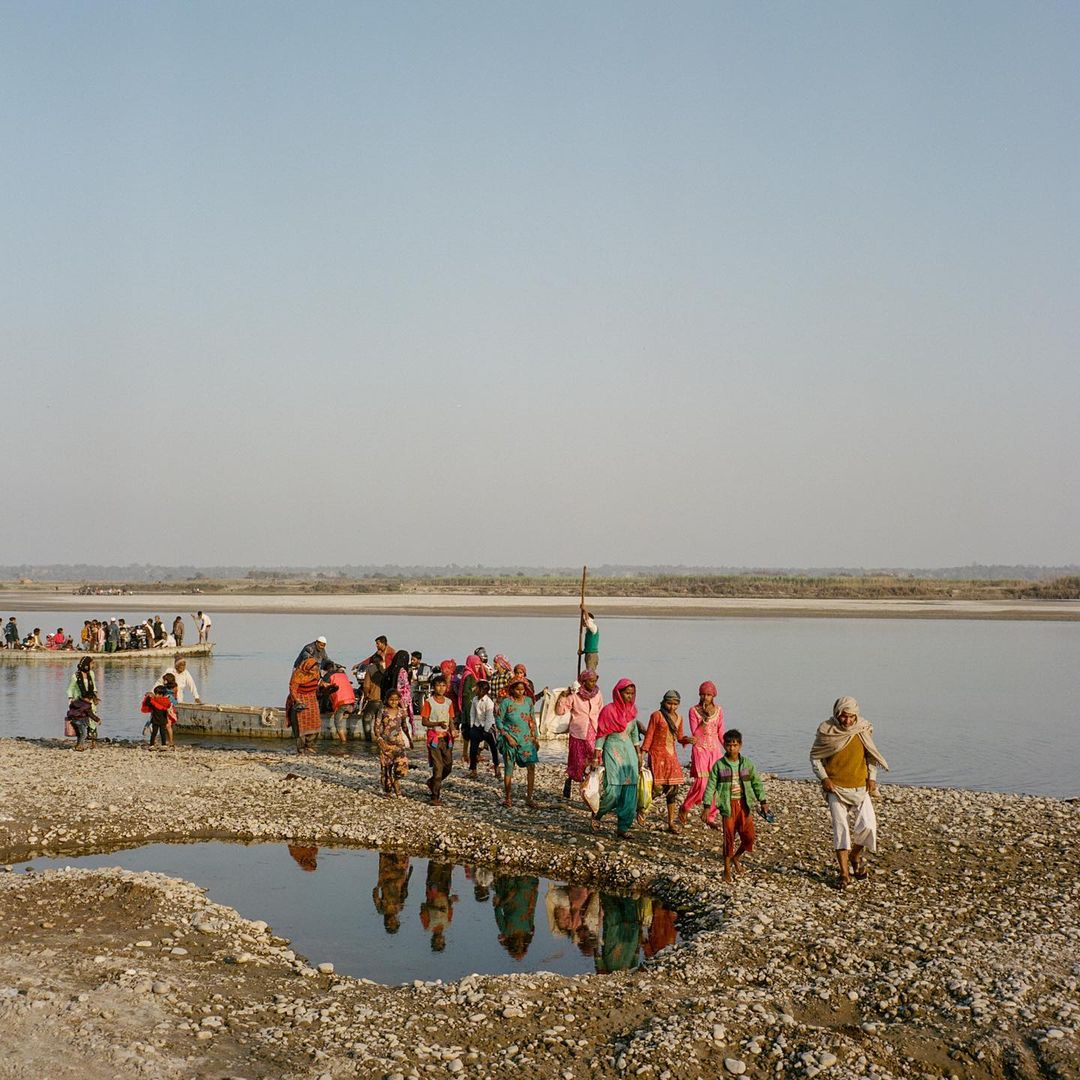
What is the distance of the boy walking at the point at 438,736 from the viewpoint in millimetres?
15539

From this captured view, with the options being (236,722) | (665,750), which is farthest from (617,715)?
(236,722)

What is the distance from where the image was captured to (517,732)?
15.1 metres

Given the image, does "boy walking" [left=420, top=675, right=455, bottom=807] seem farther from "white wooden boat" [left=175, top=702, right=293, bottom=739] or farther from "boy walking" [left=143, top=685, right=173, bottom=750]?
"white wooden boat" [left=175, top=702, right=293, bottom=739]

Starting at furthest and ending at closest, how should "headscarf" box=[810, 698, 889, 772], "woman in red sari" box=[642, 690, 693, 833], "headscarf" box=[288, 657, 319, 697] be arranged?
"headscarf" box=[288, 657, 319, 697] → "woman in red sari" box=[642, 690, 693, 833] → "headscarf" box=[810, 698, 889, 772]

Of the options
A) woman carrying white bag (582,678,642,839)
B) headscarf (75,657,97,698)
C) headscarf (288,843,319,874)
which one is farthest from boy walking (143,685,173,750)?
woman carrying white bag (582,678,642,839)

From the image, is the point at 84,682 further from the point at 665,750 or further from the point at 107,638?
the point at 107,638

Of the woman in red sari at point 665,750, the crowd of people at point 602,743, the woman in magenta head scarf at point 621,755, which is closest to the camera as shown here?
the crowd of people at point 602,743

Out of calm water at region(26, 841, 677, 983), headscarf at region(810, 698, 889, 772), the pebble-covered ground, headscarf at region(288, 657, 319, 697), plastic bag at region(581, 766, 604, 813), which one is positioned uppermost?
headscarf at region(810, 698, 889, 772)

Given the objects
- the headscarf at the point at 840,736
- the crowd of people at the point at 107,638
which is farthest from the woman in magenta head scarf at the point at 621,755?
the crowd of people at the point at 107,638

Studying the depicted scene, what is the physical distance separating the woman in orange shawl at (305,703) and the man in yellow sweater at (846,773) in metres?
11.4

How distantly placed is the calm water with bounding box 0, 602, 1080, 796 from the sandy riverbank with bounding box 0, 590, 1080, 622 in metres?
8.75

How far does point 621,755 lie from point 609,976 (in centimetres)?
422

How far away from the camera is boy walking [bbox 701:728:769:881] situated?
461 inches

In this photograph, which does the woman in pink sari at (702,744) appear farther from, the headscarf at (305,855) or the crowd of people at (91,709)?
the crowd of people at (91,709)
